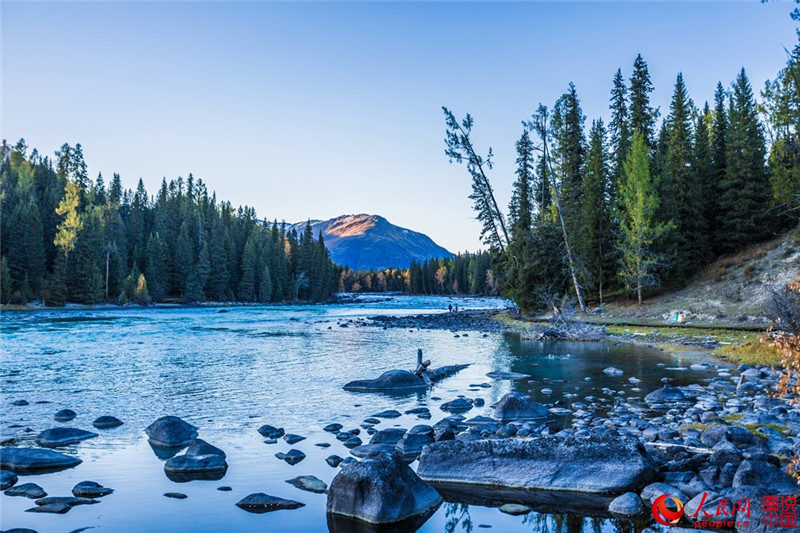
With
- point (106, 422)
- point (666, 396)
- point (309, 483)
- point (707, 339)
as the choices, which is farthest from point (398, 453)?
point (707, 339)

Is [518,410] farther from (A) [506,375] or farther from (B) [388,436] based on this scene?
(A) [506,375]

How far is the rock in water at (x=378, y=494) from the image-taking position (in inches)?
248

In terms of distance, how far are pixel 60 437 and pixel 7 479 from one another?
2.41m

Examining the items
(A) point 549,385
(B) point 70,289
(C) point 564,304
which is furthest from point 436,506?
(B) point 70,289

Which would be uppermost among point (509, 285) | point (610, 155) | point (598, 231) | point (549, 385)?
point (610, 155)

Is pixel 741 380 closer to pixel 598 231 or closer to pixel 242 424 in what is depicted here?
pixel 242 424

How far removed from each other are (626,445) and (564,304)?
28017 millimetres

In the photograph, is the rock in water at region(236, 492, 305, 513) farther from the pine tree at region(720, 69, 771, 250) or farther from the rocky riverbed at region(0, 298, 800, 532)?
the pine tree at region(720, 69, 771, 250)

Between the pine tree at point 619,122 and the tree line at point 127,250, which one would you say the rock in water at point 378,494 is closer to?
the pine tree at point 619,122

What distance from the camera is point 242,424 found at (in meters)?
11.1

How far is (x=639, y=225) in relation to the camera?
38406 millimetres

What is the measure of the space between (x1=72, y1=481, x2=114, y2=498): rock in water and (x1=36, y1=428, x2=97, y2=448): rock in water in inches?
106

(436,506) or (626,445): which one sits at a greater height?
(626,445)

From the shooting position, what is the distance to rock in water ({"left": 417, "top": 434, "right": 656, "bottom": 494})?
275 inches
